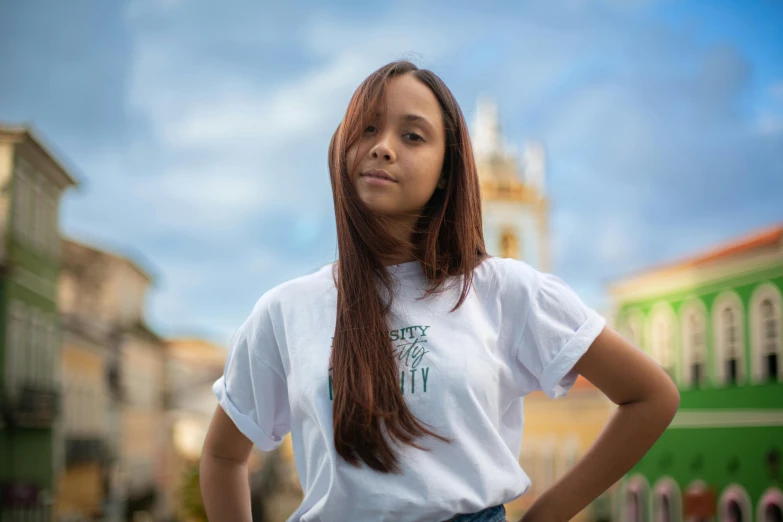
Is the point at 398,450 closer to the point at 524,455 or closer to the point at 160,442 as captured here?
the point at 524,455

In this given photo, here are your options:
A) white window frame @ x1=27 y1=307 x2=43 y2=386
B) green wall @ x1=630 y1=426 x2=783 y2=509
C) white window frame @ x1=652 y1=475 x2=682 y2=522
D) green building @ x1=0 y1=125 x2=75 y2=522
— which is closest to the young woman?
green wall @ x1=630 y1=426 x2=783 y2=509

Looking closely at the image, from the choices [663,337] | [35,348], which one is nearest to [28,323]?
[35,348]

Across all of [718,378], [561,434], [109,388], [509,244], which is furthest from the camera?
[509,244]

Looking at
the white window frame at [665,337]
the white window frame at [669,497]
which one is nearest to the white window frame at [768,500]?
the white window frame at [669,497]

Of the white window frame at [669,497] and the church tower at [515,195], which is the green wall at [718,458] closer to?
the white window frame at [669,497]

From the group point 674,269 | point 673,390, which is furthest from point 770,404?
point 673,390

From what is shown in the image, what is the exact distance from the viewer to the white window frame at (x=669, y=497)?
17219 mm

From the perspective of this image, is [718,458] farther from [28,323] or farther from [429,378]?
[429,378]

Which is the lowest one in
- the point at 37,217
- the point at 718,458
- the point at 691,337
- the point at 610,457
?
the point at 718,458

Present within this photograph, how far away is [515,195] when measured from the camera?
3959 cm

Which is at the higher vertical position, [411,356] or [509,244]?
[509,244]

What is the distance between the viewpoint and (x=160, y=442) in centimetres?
3028

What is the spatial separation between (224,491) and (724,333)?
15214 millimetres

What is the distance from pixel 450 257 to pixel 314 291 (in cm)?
25
